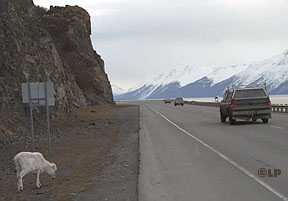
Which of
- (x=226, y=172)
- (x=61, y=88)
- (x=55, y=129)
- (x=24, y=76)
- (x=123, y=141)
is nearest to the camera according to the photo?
(x=226, y=172)

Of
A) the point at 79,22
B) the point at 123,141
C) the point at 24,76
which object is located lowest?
the point at 123,141

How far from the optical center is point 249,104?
33.4 meters

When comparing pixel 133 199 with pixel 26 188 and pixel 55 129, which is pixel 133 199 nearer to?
pixel 26 188

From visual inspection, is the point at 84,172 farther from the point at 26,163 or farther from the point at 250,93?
the point at 250,93

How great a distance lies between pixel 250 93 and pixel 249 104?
0.94 metres

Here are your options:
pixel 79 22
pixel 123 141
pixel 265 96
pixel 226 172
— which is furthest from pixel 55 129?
pixel 79 22

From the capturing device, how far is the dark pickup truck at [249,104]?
33.4m

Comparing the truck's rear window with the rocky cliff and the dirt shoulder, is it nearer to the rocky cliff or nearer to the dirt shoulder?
the dirt shoulder

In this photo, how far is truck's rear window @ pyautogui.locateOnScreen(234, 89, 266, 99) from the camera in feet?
111

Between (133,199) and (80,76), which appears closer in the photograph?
(133,199)

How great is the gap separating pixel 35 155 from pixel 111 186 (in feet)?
5.25

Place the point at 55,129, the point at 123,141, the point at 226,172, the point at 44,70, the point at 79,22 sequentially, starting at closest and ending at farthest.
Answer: the point at 226,172
the point at 123,141
the point at 55,129
the point at 44,70
the point at 79,22

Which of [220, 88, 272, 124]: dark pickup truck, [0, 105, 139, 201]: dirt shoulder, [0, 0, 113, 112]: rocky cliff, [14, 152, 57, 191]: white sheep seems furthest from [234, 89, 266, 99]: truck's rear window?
[14, 152, 57, 191]: white sheep

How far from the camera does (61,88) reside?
44969mm
